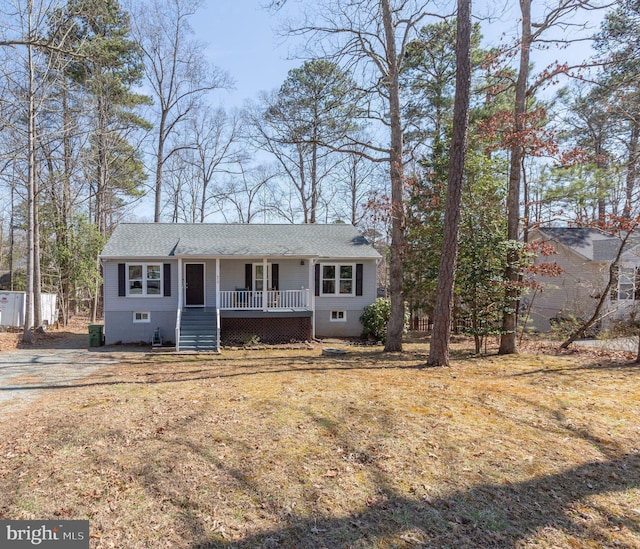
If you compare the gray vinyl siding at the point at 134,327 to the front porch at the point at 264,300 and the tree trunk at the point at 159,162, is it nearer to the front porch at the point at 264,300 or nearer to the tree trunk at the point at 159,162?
the front porch at the point at 264,300

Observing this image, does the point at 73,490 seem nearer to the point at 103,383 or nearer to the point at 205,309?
the point at 103,383

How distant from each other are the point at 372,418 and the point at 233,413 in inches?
80.3

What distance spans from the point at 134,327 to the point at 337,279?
308 inches

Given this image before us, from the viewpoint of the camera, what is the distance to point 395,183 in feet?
36.9

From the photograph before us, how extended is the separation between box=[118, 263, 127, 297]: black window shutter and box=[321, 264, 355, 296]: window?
7351 millimetres

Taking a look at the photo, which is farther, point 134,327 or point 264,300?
point 134,327

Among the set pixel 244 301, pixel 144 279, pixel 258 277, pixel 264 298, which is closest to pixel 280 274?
pixel 258 277

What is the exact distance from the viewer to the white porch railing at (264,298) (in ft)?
44.7

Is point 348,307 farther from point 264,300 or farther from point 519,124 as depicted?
point 519,124

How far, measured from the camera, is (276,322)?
14.1 metres

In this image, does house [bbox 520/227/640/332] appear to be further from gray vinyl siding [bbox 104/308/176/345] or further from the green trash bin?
the green trash bin

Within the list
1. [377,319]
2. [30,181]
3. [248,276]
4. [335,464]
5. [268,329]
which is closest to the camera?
[335,464]

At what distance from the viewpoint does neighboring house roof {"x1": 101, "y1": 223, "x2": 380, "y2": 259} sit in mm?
13609

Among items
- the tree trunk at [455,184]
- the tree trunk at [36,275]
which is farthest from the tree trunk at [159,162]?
the tree trunk at [455,184]
